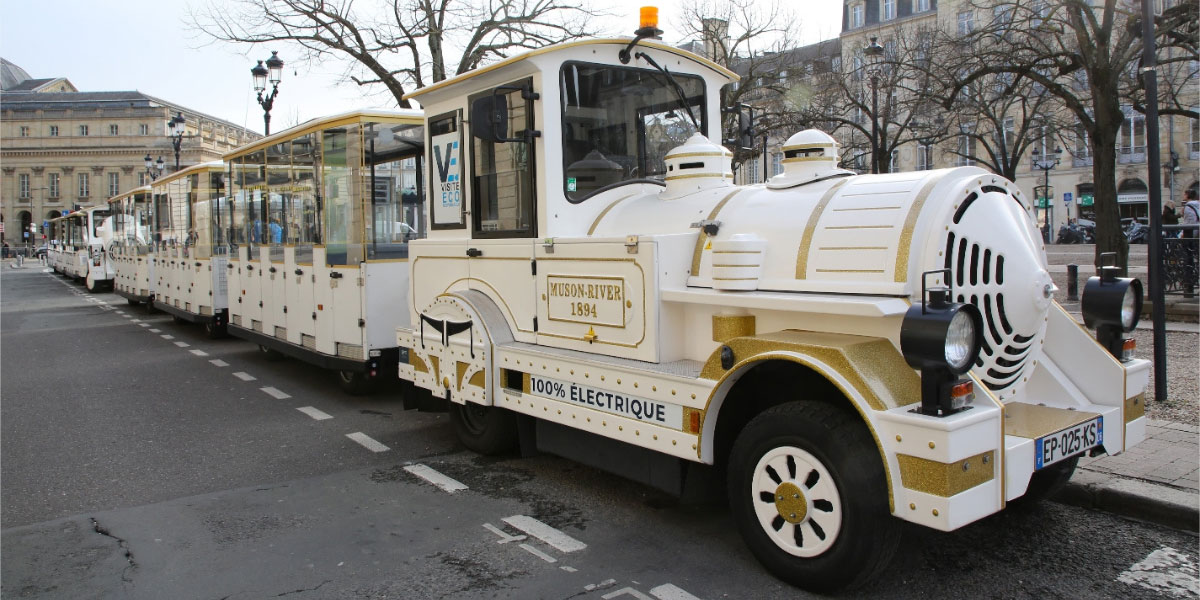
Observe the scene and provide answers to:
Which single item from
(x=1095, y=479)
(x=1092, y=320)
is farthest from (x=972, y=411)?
(x=1095, y=479)

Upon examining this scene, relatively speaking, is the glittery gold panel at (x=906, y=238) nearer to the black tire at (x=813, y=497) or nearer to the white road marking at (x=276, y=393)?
the black tire at (x=813, y=497)

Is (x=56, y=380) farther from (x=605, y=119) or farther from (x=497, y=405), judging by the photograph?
(x=605, y=119)

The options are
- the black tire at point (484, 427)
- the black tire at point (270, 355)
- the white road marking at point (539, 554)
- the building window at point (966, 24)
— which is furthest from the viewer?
the building window at point (966, 24)

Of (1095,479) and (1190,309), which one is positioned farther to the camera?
(1190,309)

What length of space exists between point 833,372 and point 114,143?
11131 cm

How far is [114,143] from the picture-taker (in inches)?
3844

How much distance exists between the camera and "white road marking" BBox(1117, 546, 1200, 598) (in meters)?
3.81

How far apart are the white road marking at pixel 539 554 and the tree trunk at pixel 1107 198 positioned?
450 inches

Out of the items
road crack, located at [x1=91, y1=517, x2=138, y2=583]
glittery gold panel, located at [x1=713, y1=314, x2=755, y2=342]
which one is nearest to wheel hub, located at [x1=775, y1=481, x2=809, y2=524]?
glittery gold panel, located at [x1=713, y1=314, x2=755, y2=342]

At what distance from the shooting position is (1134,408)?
435 cm

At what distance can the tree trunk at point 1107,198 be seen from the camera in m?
12.8

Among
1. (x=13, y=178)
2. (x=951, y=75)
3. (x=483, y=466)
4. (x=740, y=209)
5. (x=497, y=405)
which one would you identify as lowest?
(x=483, y=466)

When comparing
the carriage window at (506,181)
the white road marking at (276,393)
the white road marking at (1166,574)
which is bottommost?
the white road marking at (1166,574)

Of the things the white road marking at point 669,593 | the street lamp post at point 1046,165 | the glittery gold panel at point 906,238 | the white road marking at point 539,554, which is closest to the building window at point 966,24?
the street lamp post at point 1046,165
